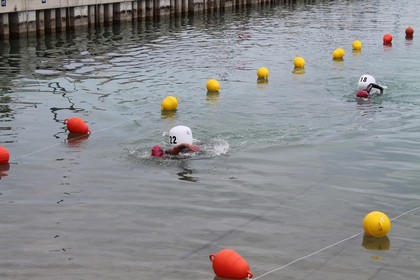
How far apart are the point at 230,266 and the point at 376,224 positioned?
12.3 ft

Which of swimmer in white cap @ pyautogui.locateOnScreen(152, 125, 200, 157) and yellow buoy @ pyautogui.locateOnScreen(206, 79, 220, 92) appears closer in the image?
swimmer in white cap @ pyautogui.locateOnScreen(152, 125, 200, 157)

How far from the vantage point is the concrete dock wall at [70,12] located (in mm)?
44188

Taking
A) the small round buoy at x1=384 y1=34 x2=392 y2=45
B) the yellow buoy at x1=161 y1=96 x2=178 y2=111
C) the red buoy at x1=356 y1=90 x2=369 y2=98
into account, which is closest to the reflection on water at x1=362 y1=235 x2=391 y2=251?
the yellow buoy at x1=161 y1=96 x2=178 y2=111

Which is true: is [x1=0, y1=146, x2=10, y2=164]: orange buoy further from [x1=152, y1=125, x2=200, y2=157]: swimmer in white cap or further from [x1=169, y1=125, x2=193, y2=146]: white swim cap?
[x1=169, y1=125, x2=193, y2=146]: white swim cap

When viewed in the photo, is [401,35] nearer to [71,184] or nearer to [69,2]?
[69,2]

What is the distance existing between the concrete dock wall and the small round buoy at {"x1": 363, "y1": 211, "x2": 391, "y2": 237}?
30.4 meters

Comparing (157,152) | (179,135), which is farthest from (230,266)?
(157,152)

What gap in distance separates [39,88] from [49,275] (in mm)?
18325

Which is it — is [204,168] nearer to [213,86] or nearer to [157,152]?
[157,152]

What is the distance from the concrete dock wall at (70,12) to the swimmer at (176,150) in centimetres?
2332

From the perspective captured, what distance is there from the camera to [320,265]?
15.5 metres

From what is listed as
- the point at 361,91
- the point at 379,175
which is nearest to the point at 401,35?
the point at 361,91

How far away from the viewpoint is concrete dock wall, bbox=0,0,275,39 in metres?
44.2

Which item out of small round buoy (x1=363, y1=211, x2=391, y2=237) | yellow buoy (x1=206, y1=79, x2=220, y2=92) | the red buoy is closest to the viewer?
small round buoy (x1=363, y1=211, x2=391, y2=237)
